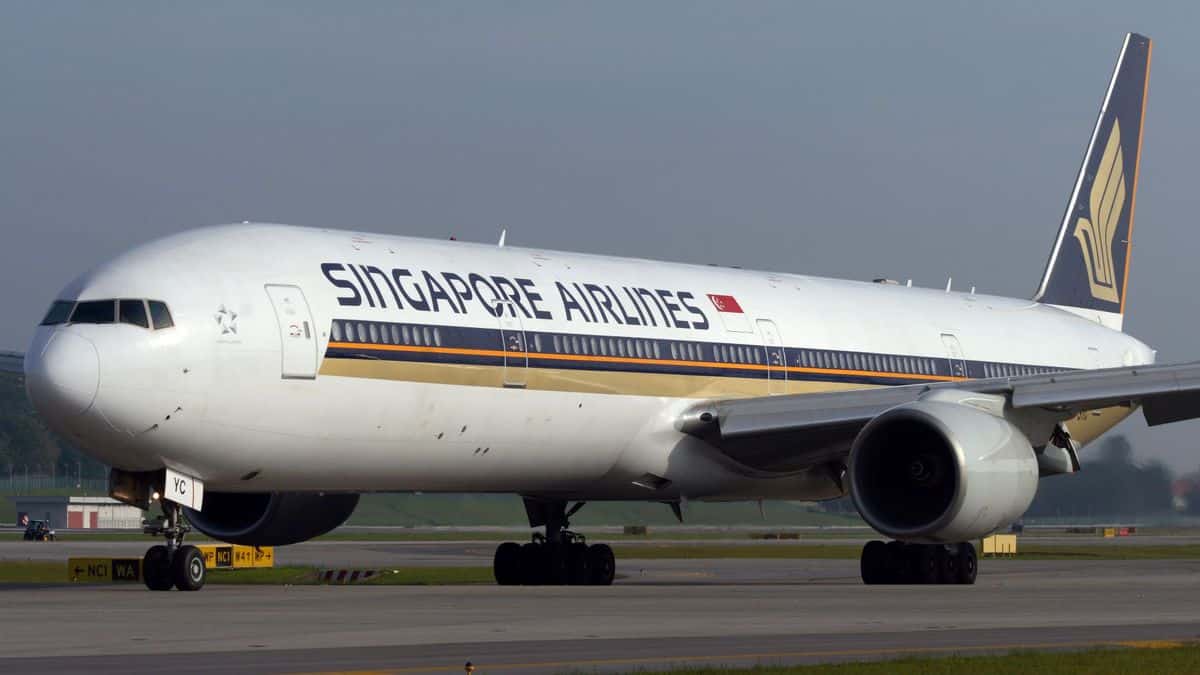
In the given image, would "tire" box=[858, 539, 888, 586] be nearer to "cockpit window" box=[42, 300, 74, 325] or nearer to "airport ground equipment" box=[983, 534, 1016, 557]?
"cockpit window" box=[42, 300, 74, 325]

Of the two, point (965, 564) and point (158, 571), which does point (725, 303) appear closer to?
point (965, 564)

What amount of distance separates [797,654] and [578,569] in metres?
14.6

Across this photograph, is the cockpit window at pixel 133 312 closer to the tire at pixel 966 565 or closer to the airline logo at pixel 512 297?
the airline logo at pixel 512 297

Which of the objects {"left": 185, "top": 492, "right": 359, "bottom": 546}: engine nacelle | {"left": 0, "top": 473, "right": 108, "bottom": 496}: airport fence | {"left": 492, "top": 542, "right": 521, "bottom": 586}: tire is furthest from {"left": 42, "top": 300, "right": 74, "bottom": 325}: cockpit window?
{"left": 0, "top": 473, "right": 108, "bottom": 496}: airport fence

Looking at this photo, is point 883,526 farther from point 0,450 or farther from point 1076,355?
point 0,450

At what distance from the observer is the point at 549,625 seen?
16.9 m

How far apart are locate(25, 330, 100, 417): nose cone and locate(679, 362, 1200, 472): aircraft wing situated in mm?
9202

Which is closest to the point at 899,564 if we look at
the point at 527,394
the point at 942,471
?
the point at 942,471

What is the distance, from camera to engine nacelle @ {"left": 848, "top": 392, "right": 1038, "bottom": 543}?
2405cm

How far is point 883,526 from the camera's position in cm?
2459

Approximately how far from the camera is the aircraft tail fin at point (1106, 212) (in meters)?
37.7

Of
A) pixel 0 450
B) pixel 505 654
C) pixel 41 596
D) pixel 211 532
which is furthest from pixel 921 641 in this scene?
pixel 0 450

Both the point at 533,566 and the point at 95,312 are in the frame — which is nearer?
the point at 95,312

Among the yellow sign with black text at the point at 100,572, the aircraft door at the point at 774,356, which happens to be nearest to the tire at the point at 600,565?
the aircraft door at the point at 774,356
